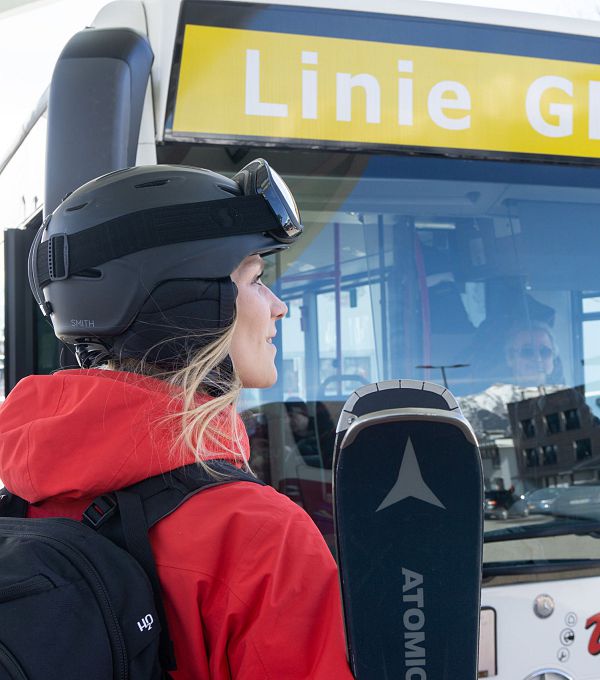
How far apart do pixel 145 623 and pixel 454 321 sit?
1.90m

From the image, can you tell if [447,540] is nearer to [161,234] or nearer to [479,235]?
[161,234]

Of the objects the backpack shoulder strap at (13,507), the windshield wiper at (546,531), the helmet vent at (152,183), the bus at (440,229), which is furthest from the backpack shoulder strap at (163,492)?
the windshield wiper at (546,531)

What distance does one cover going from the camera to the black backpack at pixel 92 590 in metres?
0.99

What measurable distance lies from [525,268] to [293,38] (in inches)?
40.9

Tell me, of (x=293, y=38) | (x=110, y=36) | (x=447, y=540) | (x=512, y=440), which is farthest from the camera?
(x=512, y=440)

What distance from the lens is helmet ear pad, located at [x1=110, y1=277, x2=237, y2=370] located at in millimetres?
1448

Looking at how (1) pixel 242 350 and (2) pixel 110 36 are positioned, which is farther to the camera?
(2) pixel 110 36

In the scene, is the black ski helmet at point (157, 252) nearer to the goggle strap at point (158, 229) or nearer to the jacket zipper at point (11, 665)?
the goggle strap at point (158, 229)

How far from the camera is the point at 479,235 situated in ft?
9.32

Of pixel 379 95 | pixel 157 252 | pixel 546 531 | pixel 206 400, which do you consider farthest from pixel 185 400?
pixel 546 531

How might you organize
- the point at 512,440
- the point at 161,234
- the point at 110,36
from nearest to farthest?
the point at 161,234 → the point at 110,36 → the point at 512,440

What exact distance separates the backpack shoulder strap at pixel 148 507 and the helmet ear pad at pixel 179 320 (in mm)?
278

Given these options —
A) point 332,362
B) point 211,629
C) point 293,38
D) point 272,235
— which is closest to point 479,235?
point 332,362

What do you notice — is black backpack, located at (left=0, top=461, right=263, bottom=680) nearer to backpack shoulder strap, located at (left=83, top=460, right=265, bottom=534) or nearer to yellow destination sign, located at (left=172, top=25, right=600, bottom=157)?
backpack shoulder strap, located at (left=83, top=460, right=265, bottom=534)
